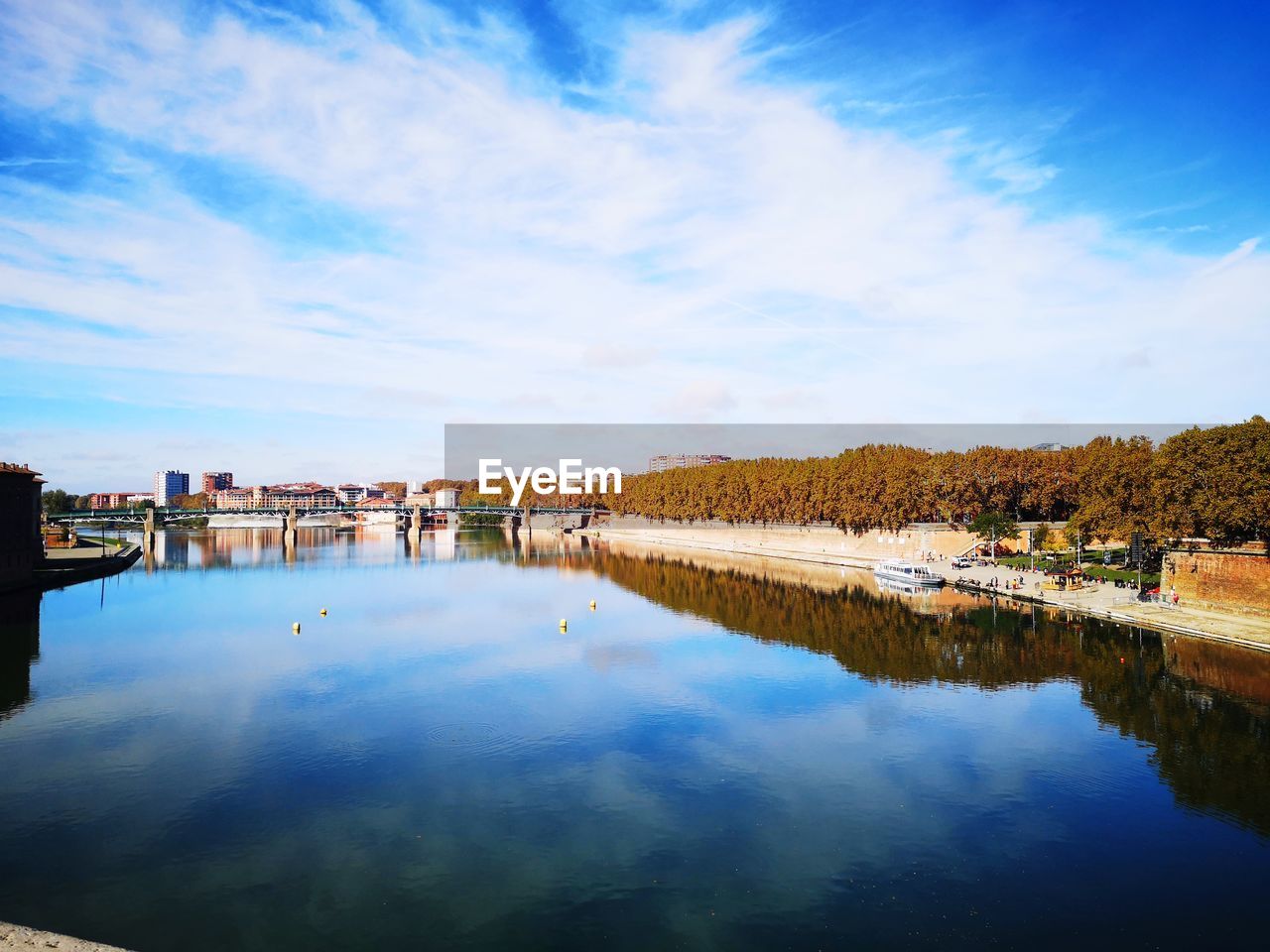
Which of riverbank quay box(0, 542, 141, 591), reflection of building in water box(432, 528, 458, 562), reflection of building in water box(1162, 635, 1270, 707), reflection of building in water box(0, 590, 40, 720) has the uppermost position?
riverbank quay box(0, 542, 141, 591)

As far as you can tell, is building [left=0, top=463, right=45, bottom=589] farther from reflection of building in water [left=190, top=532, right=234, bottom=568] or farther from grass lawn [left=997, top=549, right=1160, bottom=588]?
grass lawn [left=997, top=549, right=1160, bottom=588]

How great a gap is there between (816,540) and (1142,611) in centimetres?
5598

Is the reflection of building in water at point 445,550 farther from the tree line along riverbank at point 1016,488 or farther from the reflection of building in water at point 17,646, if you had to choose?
the reflection of building in water at point 17,646

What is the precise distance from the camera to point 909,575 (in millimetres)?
65812

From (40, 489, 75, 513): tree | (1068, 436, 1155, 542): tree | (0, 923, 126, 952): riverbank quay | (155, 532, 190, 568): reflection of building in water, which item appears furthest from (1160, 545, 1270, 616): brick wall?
(40, 489, 75, 513): tree

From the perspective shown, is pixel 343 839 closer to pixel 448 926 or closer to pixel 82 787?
pixel 448 926

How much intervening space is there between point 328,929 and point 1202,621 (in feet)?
142

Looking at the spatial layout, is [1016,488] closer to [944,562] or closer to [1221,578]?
[944,562]

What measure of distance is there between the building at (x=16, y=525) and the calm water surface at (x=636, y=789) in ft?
49.4

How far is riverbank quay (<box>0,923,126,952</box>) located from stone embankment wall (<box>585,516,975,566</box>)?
79.3 m

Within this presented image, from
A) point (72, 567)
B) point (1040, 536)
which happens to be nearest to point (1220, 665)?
point (1040, 536)

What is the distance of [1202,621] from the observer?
41.2 meters

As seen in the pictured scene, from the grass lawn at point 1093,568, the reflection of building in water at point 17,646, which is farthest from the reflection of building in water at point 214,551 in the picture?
the grass lawn at point 1093,568

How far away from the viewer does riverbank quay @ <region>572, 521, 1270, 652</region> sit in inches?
1598
